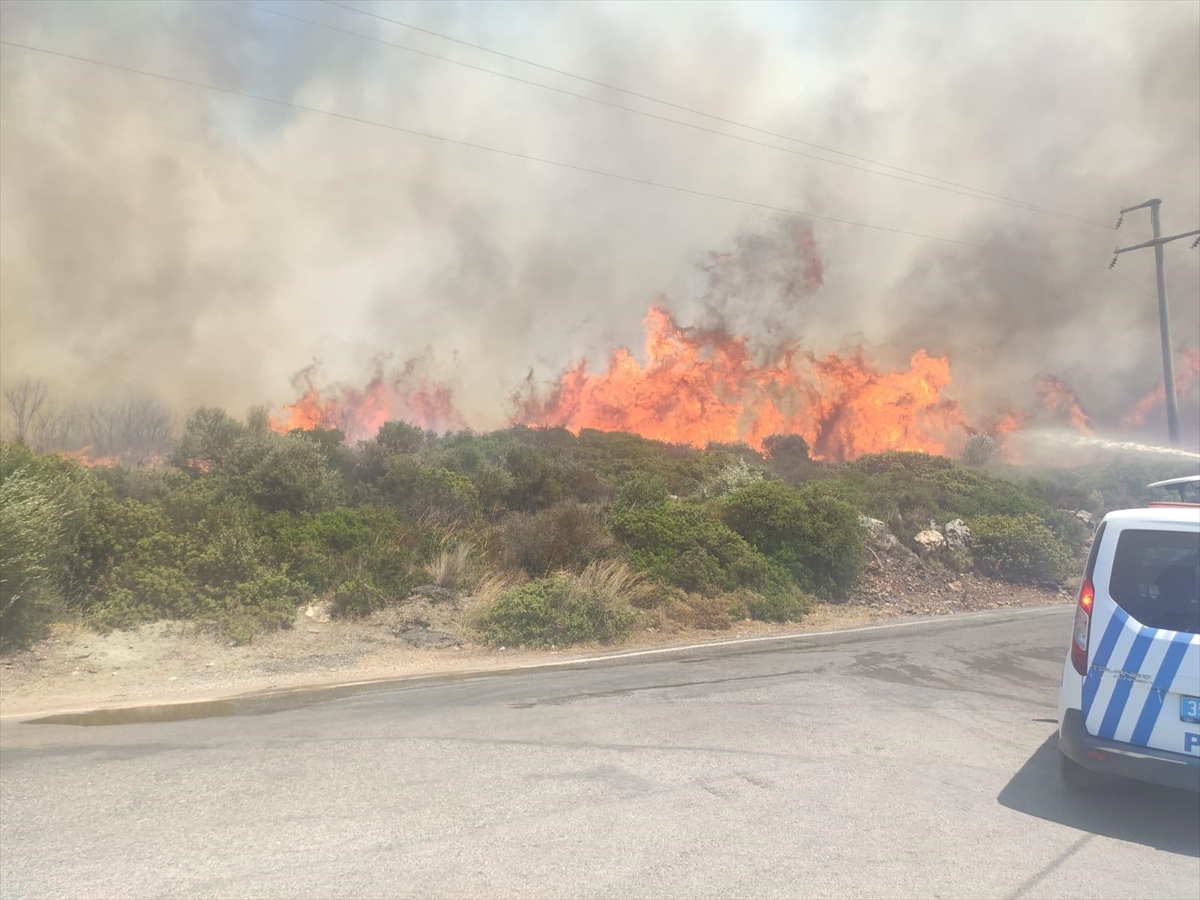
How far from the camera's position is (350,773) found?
5543mm

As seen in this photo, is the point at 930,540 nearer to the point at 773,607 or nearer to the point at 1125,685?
the point at 773,607

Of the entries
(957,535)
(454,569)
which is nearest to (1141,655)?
(454,569)

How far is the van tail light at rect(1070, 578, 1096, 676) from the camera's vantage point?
507 centimetres

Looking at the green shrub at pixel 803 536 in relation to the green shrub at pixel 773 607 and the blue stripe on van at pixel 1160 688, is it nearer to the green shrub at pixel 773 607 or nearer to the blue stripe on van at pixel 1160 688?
the green shrub at pixel 773 607

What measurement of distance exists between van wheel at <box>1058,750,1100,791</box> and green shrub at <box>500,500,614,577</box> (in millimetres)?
9808

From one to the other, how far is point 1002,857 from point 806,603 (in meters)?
11.8

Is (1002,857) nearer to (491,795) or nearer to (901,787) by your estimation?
(901,787)

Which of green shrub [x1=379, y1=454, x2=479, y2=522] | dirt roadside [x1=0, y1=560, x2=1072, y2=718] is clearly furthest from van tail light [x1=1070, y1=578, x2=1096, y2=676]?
green shrub [x1=379, y1=454, x2=479, y2=522]

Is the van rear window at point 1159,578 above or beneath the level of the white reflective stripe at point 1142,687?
above

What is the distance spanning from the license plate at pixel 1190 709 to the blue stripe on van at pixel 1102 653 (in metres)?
0.42

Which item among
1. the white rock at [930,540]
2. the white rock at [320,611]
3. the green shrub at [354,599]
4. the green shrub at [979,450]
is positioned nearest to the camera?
the white rock at [320,611]

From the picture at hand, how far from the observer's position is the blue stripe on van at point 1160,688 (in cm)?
464

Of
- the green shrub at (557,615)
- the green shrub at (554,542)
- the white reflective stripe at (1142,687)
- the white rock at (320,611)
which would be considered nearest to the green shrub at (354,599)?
the white rock at (320,611)

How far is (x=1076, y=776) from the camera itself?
17.6 ft
